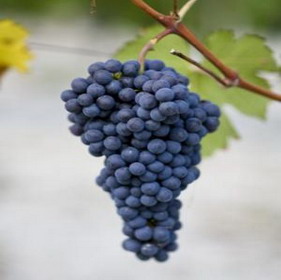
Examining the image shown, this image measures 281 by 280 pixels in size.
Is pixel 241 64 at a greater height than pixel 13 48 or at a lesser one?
greater

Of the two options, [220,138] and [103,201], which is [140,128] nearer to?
[220,138]

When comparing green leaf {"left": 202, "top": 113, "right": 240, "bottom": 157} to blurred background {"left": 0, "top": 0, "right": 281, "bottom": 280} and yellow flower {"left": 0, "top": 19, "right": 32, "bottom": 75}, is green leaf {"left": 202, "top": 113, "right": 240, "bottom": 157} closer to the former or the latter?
yellow flower {"left": 0, "top": 19, "right": 32, "bottom": 75}

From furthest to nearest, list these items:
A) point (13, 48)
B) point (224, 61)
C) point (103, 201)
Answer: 1. point (103, 201)
2. point (224, 61)
3. point (13, 48)

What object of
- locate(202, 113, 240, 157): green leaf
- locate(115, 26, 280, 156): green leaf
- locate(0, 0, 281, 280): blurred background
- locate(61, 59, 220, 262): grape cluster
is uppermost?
locate(0, 0, 281, 280): blurred background

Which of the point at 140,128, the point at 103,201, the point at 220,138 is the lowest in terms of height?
the point at 140,128

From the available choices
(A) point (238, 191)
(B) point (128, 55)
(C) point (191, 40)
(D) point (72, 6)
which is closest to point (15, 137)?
(A) point (238, 191)

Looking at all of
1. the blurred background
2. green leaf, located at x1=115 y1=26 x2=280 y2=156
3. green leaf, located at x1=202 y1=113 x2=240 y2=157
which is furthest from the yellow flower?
the blurred background

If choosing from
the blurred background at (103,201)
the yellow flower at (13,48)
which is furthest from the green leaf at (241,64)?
the blurred background at (103,201)

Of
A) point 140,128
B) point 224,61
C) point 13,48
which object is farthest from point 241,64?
point 13,48
